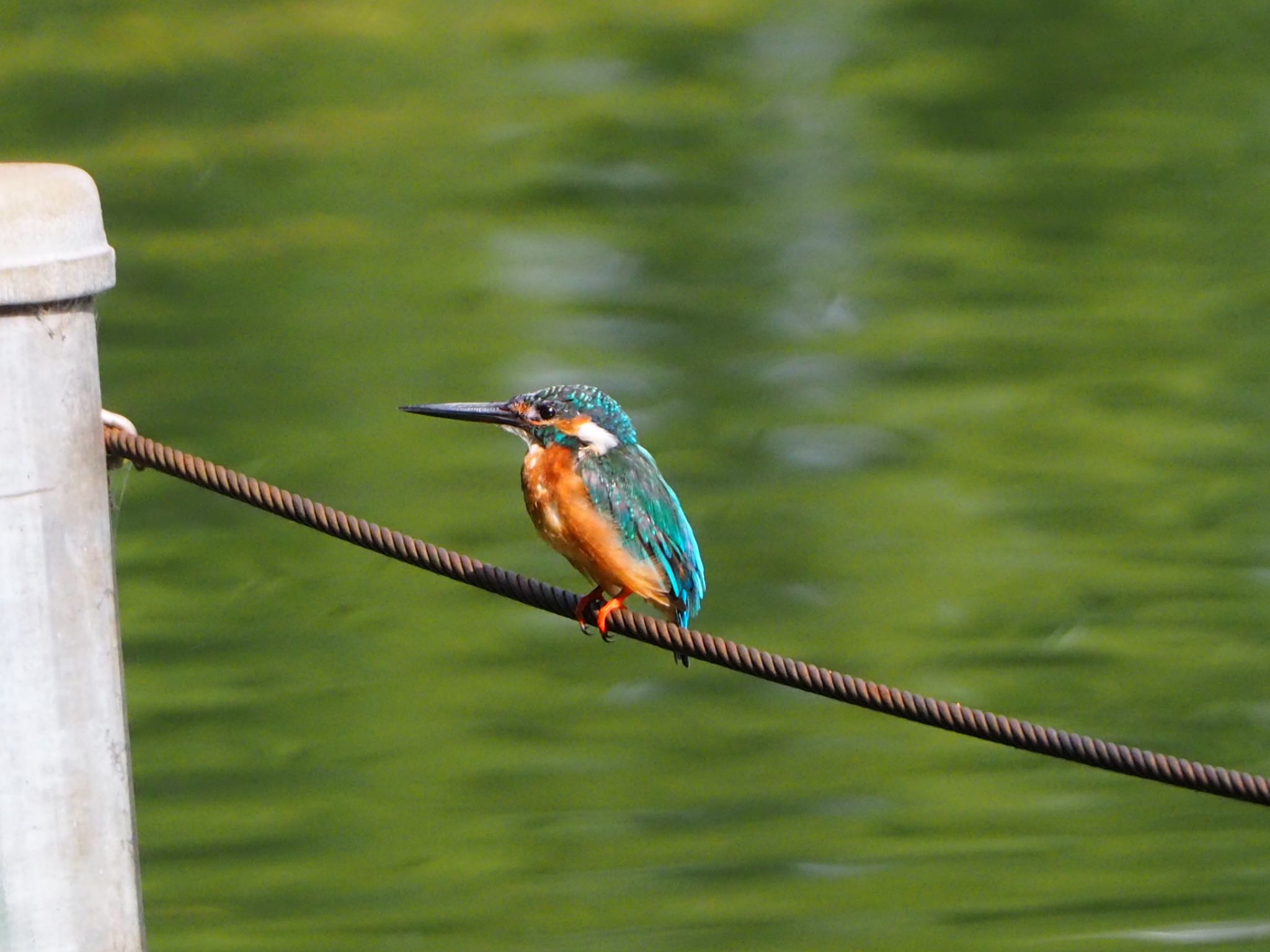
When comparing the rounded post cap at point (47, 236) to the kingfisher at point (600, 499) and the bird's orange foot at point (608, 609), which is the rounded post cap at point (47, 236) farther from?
the bird's orange foot at point (608, 609)

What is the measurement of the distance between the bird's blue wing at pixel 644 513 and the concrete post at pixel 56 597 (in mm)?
696

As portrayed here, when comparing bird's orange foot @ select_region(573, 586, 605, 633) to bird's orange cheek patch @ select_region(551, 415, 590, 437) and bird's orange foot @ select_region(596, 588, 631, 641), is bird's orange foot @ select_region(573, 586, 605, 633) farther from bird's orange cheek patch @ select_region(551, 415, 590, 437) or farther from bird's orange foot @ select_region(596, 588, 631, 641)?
bird's orange cheek patch @ select_region(551, 415, 590, 437)

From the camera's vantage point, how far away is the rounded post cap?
178cm

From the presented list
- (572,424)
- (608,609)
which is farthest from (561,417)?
(608,609)

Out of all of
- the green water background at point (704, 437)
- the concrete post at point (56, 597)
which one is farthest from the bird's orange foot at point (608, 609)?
the green water background at point (704, 437)

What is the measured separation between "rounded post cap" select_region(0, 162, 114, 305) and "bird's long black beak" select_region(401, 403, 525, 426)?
2.00ft

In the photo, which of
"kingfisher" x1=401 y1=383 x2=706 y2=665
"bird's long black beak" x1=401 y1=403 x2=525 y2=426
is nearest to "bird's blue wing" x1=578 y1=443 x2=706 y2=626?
"kingfisher" x1=401 y1=383 x2=706 y2=665

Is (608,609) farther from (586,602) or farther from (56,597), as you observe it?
(56,597)

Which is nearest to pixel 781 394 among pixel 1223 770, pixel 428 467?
Result: pixel 428 467

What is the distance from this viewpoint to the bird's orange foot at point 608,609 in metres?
2.27

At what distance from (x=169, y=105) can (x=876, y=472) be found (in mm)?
2599

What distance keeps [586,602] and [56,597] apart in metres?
0.66

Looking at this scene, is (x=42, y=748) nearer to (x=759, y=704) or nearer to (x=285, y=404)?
(x=759, y=704)

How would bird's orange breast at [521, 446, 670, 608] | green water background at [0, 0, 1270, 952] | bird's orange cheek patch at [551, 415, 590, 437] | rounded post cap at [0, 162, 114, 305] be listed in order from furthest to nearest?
green water background at [0, 0, 1270, 952] < bird's orange cheek patch at [551, 415, 590, 437] < bird's orange breast at [521, 446, 670, 608] < rounded post cap at [0, 162, 114, 305]
